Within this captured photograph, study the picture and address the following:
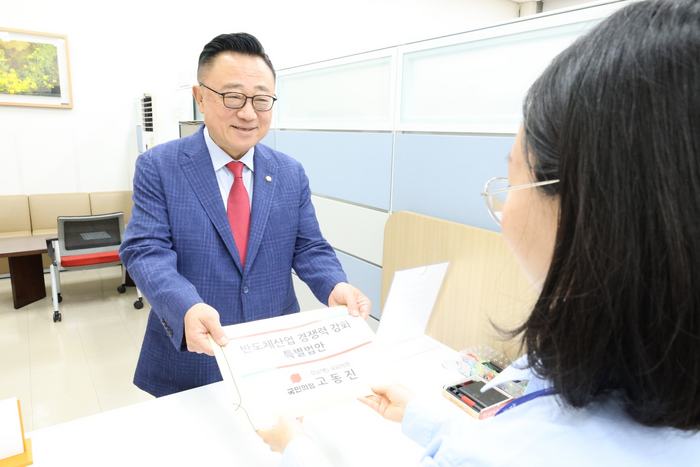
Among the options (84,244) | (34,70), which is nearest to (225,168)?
(84,244)

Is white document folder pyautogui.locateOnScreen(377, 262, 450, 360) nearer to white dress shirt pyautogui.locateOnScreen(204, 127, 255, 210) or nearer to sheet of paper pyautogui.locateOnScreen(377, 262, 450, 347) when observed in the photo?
sheet of paper pyautogui.locateOnScreen(377, 262, 450, 347)

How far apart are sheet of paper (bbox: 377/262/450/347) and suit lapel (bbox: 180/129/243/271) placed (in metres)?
0.51

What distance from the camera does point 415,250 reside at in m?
1.84

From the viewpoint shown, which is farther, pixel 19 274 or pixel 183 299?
pixel 19 274

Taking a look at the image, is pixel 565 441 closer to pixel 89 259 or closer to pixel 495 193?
pixel 495 193

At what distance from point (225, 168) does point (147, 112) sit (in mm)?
3567

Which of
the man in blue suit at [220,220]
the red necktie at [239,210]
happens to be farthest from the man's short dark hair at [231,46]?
the red necktie at [239,210]

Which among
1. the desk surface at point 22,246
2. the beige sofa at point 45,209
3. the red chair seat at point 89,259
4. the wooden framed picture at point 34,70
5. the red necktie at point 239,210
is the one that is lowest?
the red chair seat at point 89,259

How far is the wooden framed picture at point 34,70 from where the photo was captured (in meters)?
4.61

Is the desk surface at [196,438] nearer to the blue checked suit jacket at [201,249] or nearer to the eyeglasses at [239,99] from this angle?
the blue checked suit jacket at [201,249]

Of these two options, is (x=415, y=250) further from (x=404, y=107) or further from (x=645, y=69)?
(x=645, y=69)

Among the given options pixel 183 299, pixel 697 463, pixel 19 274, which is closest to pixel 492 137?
pixel 183 299

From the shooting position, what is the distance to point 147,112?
4496 millimetres

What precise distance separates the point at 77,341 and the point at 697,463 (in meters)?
3.97
